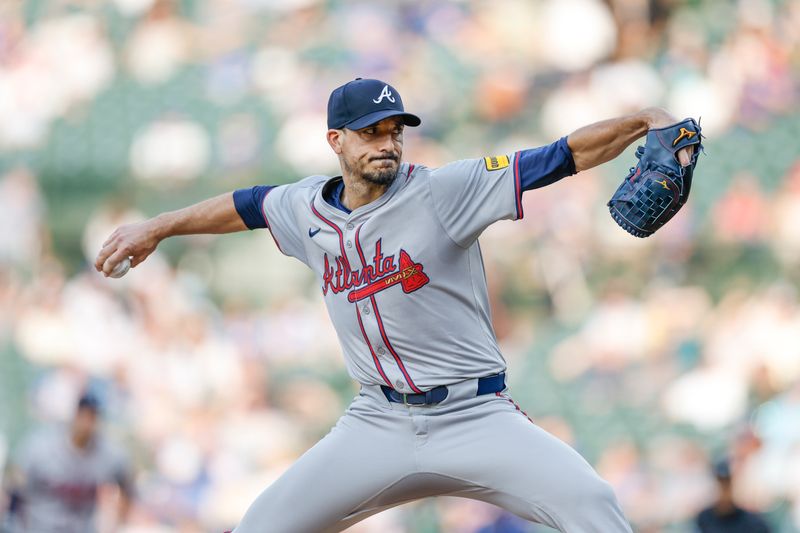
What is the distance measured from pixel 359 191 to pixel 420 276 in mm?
398

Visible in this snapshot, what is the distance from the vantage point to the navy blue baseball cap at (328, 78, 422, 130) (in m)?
3.98

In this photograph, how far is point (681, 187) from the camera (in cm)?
362

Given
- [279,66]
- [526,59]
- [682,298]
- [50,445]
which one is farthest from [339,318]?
[279,66]

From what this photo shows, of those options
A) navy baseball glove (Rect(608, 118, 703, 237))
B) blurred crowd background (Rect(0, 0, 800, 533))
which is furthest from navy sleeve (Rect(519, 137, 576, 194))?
blurred crowd background (Rect(0, 0, 800, 533))

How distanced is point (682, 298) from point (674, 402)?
872mm

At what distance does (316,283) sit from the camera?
10156 millimetres

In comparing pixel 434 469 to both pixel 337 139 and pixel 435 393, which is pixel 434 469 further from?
pixel 337 139

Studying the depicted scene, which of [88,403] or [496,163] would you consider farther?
[88,403]

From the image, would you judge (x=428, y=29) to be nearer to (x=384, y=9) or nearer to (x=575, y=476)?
(x=384, y=9)

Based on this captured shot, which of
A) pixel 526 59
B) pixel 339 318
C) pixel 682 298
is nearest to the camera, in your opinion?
pixel 339 318

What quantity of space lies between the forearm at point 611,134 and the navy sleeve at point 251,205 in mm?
1229

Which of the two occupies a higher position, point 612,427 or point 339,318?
point 339,318

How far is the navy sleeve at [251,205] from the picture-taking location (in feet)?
14.1

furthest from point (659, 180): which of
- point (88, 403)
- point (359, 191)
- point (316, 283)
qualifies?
point (316, 283)
